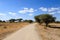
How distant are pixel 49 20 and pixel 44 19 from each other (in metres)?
2.48

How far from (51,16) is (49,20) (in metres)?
3.51

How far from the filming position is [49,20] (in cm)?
6144

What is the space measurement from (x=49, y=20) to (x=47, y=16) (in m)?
2.39

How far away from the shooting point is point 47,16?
62.5m

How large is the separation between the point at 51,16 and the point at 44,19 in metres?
4.67

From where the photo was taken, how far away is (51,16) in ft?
210

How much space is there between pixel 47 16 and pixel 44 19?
90.5 inches

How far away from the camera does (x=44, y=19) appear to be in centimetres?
6172

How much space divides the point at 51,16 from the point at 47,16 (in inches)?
105
